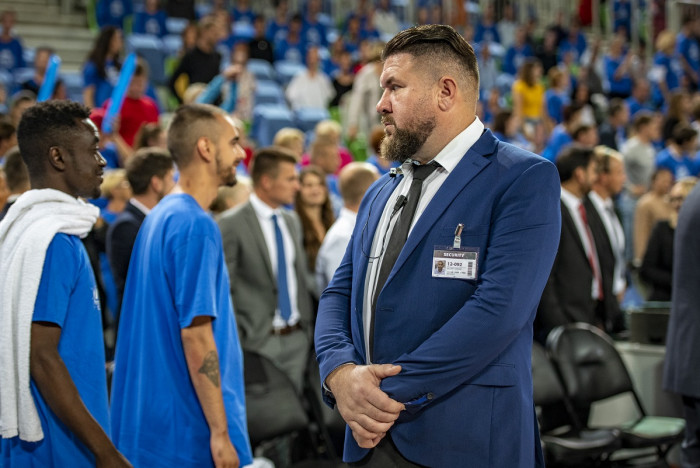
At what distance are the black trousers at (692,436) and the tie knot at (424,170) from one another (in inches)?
85.4

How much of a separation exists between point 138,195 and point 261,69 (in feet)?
26.3

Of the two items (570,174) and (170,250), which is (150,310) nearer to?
(170,250)

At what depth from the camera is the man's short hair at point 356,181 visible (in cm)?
571

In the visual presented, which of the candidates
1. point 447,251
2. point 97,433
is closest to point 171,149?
point 97,433

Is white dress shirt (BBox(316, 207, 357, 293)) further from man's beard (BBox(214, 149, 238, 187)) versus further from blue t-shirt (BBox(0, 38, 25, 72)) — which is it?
blue t-shirt (BBox(0, 38, 25, 72))

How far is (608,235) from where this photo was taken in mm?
6414

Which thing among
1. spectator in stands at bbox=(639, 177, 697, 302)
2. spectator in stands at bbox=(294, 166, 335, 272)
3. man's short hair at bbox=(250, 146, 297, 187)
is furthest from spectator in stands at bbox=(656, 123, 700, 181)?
man's short hair at bbox=(250, 146, 297, 187)

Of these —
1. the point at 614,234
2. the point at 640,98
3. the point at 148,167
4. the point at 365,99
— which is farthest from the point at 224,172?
the point at 640,98

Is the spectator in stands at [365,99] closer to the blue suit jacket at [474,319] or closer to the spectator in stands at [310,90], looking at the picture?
the spectator in stands at [310,90]

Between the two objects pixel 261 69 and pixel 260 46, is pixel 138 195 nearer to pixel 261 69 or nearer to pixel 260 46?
pixel 261 69

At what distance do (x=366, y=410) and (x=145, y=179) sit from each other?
107 inches

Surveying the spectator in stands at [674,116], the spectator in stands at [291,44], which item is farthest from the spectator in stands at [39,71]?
the spectator in stands at [674,116]

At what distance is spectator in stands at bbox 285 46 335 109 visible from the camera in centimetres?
1199

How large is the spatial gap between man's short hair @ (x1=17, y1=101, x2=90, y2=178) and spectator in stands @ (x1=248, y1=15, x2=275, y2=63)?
400 inches
